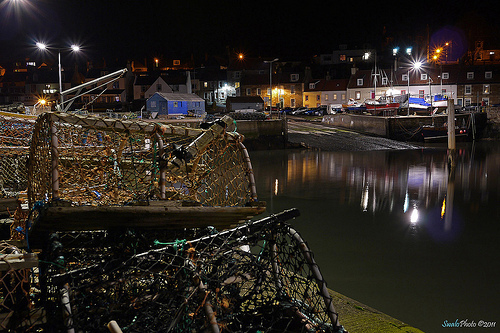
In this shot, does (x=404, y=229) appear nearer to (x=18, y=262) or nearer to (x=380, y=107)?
(x=18, y=262)

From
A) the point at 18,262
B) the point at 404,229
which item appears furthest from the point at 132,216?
the point at 404,229

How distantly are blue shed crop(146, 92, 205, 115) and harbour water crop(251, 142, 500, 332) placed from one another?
66.4ft

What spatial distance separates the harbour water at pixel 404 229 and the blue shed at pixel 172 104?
20.2 metres

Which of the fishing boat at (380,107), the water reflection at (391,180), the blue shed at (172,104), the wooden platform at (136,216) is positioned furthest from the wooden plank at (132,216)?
the fishing boat at (380,107)

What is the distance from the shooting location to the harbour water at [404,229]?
8.24 meters

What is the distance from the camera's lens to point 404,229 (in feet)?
42.9

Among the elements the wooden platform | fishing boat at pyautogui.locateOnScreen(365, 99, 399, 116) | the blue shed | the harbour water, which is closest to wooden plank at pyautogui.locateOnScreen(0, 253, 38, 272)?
the wooden platform

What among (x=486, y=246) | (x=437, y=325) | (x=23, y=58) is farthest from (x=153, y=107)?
(x=23, y=58)

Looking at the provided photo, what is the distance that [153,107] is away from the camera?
46312mm

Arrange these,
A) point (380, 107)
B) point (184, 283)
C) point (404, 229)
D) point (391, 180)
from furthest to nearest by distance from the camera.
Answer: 1. point (380, 107)
2. point (391, 180)
3. point (404, 229)
4. point (184, 283)

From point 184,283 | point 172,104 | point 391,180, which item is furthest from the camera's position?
point 172,104

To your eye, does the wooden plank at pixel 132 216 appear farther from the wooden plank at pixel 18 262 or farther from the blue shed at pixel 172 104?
the blue shed at pixel 172 104

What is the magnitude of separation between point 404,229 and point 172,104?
35.1 m

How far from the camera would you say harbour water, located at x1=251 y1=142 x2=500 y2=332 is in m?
8.24
